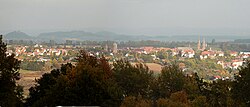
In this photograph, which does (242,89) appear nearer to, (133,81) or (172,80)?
(172,80)

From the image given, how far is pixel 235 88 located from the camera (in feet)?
46.3

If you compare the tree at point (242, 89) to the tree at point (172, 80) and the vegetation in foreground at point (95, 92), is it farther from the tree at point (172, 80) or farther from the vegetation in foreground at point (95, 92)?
the tree at point (172, 80)

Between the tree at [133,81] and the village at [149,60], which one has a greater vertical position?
A: the tree at [133,81]

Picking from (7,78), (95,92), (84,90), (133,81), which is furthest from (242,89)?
(7,78)

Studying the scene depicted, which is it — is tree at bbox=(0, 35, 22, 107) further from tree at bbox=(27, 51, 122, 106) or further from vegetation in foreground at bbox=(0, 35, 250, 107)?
tree at bbox=(27, 51, 122, 106)

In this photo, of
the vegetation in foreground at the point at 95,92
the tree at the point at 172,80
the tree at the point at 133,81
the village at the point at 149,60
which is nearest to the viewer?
the vegetation in foreground at the point at 95,92

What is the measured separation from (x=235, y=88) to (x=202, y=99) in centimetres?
126

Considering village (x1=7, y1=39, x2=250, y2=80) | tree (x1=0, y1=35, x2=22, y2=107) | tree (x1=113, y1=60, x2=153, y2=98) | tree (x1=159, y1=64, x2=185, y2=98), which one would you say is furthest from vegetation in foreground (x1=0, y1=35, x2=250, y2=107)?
village (x1=7, y1=39, x2=250, y2=80)

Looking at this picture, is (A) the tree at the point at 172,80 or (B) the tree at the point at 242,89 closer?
(B) the tree at the point at 242,89

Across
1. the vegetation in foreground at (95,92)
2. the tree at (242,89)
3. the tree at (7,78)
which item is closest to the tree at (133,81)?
the vegetation in foreground at (95,92)

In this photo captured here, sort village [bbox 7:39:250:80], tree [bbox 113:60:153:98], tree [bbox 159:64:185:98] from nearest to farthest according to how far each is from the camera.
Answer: tree [bbox 113:60:153:98]
tree [bbox 159:64:185:98]
village [bbox 7:39:250:80]

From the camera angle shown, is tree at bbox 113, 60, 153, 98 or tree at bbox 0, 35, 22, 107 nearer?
tree at bbox 0, 35, 22, 107

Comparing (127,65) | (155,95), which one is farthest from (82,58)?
(155,95)

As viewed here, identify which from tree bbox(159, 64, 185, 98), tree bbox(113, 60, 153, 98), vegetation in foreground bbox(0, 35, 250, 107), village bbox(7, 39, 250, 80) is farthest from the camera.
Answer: village bbox(7, 39, 250, 80)
